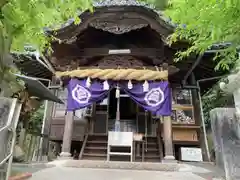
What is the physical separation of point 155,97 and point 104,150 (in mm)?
2630

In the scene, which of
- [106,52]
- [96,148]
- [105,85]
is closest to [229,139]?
[105,85]

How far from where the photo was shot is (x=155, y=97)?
6922 millimetres

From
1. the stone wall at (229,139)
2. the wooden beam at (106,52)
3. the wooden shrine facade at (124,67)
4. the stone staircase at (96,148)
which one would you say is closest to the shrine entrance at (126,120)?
the wooden shrine facade at (124,67)

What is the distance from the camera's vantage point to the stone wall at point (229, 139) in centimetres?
308

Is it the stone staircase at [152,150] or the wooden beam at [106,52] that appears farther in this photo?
the wooden beam at [106,52]

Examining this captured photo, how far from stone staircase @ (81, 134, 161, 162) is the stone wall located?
170 inches

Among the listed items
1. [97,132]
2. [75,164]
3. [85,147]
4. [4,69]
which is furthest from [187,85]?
[4,69]

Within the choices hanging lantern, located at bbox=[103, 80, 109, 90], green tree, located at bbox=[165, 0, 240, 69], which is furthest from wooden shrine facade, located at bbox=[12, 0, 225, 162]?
green tree, located at bbox=[165, 0, 240, 69]

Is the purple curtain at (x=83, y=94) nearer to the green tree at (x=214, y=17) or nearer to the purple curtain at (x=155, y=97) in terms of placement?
the purple curtain at (x=155, y=97)

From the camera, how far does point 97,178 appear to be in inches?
170

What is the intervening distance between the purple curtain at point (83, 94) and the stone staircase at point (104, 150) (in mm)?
1695

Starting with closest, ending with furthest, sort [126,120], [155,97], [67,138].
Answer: [67,138], [155,97], [126,120]

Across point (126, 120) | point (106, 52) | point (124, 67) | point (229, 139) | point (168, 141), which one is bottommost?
point (229, 139)

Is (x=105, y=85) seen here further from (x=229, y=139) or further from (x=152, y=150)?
(x=229, y=139)
